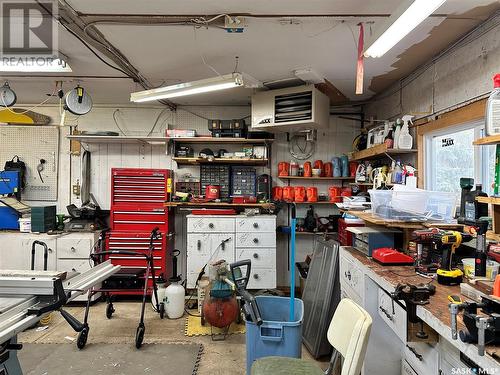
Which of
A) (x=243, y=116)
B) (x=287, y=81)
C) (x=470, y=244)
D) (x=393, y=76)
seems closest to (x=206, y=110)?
(x=243, y=116)

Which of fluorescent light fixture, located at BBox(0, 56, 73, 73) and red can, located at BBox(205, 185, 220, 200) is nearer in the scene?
fluorescent light fixture, located at BBox(0, 56, 73, 73)

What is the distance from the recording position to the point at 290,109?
3561 mm

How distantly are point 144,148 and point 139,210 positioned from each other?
A: 960mm

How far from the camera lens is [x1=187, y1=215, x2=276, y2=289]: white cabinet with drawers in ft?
12.7

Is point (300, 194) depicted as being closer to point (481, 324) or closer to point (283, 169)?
point (283, 169)

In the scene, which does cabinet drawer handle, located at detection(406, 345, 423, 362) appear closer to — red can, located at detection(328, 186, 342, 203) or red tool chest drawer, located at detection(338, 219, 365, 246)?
red tool chest drawer, located at detection(338, 219, 365, 246)

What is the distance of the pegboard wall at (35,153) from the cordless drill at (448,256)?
15.6 feet

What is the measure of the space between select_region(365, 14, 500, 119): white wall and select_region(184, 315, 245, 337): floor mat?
2.83m

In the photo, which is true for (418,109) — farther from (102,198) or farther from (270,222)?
(102,198)

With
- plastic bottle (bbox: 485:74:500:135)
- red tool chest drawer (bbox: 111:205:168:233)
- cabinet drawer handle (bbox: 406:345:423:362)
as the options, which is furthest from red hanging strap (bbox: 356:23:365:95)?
red tool chest drawer (bbox: 111:205:168:233)

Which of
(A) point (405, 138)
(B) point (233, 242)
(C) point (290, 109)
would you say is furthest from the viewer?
(B) point (233, 242)

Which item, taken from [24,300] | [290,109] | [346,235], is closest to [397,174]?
[346,235]

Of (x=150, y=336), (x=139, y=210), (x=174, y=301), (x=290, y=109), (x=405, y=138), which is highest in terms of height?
(x=290, y=109)

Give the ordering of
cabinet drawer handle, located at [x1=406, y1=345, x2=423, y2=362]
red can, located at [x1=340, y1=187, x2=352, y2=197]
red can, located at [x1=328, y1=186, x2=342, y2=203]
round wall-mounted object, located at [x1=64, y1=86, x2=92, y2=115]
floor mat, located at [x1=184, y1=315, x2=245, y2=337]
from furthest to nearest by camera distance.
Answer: red can, located at [x1=328, y1=186, x2=342, y2=203] < red can, located at [x1=340, y1=187, x2=352, y2=197] < floor mat, located at [x1=184, y1=315, x2=245, y2=337] < round wall-mounted object, located at [x1=64, y1=86, x2=92, y2=115] < cabinet drawer handle, located at [x1=406, y1=345, x2=423, y2=362]
